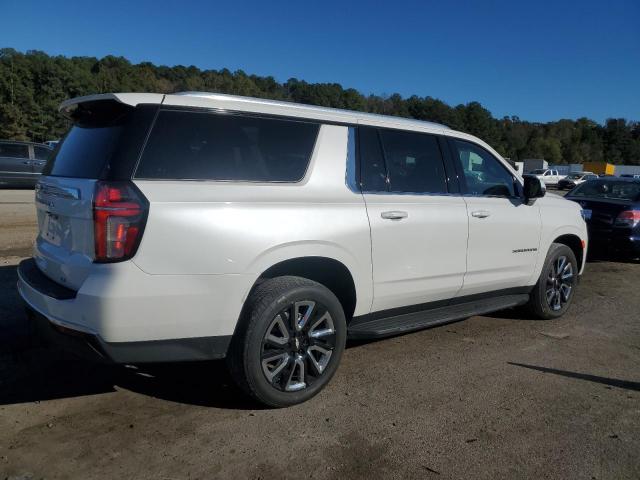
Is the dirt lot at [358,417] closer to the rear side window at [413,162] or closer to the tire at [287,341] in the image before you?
the tire at [287,341]

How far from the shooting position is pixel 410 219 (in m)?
4.03

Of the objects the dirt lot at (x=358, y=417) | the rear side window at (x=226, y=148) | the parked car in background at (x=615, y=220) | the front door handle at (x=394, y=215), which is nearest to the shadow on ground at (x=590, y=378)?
the dirt lot at (x=358, y=417)

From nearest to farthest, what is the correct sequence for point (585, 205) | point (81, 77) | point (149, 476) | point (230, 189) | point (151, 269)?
point (149, 476) → point (151, 269) → point (230, 189) → point (585, 205) → point (81, 77)

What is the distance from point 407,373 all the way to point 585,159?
489ft

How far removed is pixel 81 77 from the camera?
→ 257ft

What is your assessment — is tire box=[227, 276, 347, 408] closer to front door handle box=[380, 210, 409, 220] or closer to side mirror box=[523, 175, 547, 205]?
front door handle box=[380, 210, 409, 220]

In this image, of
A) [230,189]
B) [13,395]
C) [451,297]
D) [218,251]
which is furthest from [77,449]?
[451,297]

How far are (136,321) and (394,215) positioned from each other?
1.96 meters

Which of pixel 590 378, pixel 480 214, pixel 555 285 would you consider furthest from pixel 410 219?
→ pixel 555 285

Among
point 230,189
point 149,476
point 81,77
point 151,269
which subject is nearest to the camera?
point 149,476

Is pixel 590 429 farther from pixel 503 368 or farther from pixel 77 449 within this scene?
pixel 77 449

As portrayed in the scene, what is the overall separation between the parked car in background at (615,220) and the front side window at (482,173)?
400cm

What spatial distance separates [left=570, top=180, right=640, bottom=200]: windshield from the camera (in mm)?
9531

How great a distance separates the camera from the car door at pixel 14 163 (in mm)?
17844
